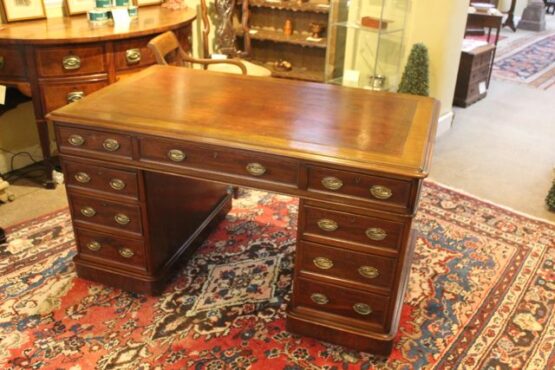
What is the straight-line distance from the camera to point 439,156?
3.65 m

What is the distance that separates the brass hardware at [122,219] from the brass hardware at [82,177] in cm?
18

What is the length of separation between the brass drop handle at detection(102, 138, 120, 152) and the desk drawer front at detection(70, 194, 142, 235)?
242mm

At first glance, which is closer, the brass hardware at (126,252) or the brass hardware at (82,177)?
the brass hardware at (82,177)

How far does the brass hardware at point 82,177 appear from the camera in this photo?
2016 mm

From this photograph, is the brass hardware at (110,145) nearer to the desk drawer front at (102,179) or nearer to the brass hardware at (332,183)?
the desk drawer front at (102,179)

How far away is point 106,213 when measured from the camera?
6.82ft

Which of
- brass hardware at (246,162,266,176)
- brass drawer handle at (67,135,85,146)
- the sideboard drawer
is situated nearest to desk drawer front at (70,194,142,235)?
brass drawer handle at (67,135,85,146)

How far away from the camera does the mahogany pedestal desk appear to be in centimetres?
168

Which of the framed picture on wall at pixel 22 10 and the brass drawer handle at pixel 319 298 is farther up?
the framed picture on wall at pixel 22 10

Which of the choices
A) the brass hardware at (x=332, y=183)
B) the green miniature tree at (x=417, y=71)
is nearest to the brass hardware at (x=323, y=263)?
the brass hardware at (x=332, y=183)

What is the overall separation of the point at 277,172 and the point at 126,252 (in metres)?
0.80

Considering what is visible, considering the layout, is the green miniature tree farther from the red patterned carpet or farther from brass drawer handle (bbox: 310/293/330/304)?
brass drawer handle (bbox: 310/293/330/304)

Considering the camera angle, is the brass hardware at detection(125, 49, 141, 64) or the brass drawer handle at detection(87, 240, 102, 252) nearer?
the brass drawer handle at detection(87, 240, 102, 252)

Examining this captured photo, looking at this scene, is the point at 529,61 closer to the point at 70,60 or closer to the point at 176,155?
the point at 70,60
